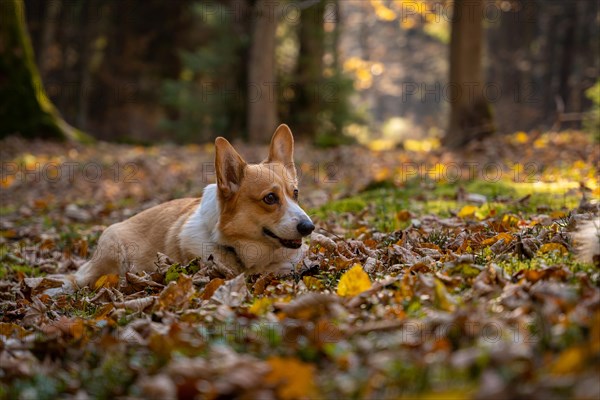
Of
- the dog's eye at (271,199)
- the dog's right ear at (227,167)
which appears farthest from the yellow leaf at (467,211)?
the dog's right ear at (227,167)

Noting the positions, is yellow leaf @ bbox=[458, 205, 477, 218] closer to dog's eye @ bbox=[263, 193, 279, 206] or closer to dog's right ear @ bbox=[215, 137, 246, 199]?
dog's eye @ bbox=[263, 193, 279, 206]

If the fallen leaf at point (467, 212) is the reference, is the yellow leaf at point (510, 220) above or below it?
above

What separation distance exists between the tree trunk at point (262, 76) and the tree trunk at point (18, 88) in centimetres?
496

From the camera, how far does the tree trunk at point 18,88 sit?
13.4 meters

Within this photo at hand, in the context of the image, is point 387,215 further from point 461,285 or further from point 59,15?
point 59,15

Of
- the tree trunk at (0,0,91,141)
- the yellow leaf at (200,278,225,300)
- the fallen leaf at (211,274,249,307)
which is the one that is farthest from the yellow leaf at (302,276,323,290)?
the tree trunk at (0,0,91,141)

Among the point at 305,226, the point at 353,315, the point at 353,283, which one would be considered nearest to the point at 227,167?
the point at 305,226

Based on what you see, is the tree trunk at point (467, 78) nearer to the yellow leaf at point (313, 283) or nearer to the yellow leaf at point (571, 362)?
the yellow leaf at point (313, 283)

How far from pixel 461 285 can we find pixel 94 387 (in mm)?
1856

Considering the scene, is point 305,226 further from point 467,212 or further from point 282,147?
point 467,212

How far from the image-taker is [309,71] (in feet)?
58.3

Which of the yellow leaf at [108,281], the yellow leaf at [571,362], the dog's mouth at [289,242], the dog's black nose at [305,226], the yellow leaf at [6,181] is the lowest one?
the yellow leaf at [6,181]

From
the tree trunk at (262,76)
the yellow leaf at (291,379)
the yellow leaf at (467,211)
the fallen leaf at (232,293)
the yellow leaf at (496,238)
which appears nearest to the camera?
the yellow leaf at (291,379)

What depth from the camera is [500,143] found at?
38.3 ft
